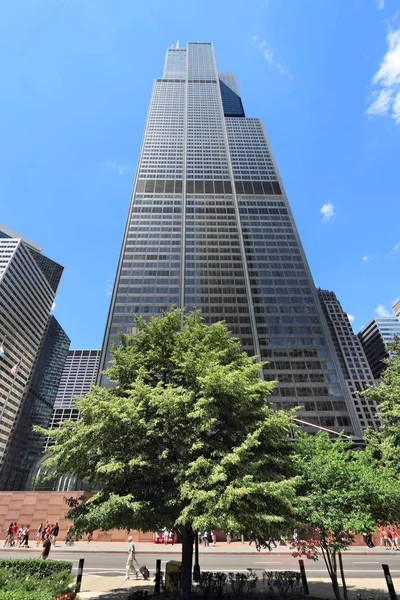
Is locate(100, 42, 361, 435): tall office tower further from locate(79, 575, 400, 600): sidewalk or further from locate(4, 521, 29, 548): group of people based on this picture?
locate(79, 575, 400, 600): sidewalk

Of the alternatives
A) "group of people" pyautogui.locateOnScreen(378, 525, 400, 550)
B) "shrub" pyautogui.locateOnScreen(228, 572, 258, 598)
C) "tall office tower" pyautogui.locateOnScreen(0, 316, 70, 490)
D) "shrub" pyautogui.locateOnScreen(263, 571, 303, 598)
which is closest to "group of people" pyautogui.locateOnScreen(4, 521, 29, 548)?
"shrub" pyautogui.locateOnScreen(228, 572, 258, 598)

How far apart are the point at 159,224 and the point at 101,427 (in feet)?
329

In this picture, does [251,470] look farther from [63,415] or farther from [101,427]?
[63,415]

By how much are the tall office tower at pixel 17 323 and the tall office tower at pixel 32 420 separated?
5.58 m

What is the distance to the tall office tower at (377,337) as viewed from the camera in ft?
516

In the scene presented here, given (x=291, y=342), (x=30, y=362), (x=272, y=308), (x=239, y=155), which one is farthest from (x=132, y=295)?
(x=30, y=362)

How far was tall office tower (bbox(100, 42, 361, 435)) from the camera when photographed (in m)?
80.8

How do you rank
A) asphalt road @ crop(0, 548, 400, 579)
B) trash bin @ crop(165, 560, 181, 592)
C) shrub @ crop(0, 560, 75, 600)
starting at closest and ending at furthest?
shrub @ crop(0, 560, 75, 600)
trash bin @ crop(165, 560, 181, 592)
asphalt road @ crop(0, 548, 400, 579)

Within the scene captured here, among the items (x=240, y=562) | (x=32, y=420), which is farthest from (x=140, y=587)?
(x=32, y=420)

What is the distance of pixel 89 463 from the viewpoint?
11586 mm

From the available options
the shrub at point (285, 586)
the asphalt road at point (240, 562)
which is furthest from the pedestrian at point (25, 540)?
the shrub at point (285, 586)

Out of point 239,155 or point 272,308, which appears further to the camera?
point 239,155

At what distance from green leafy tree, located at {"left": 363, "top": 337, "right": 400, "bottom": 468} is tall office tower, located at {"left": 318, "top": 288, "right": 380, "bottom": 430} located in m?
129

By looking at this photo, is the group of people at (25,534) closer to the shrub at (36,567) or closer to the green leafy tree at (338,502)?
the shrub at (36,567)
